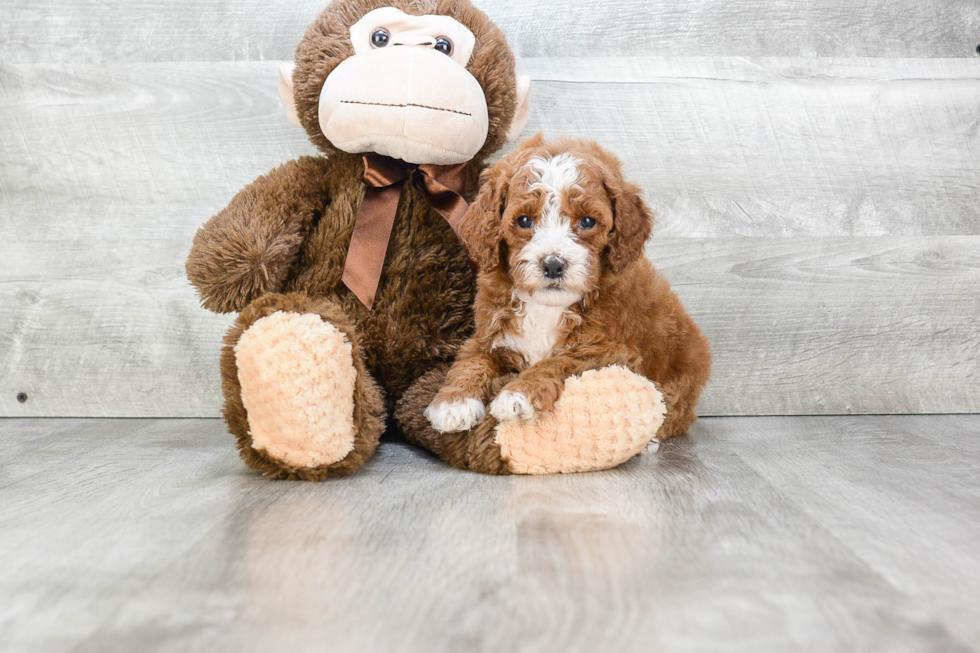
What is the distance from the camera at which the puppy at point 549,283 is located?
1.04 m

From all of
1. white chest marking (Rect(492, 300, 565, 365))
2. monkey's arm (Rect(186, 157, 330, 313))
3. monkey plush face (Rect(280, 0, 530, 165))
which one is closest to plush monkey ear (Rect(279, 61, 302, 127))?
monkey plush face (Rect(280, 0, 530, 165))

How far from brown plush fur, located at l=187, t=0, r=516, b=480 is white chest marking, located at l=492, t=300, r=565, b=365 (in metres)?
0.18

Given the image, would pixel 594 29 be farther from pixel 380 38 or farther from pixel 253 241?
pixel 253 241

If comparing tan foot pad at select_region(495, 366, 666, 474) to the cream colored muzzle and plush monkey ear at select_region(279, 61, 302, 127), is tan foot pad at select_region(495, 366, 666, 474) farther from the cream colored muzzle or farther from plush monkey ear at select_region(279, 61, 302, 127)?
plush monkey ear at select_region(279, 61, 302, 127)

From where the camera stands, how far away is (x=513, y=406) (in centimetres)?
102

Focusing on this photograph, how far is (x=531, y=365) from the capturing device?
1.14m

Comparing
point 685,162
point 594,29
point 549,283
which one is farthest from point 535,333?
point 594,29

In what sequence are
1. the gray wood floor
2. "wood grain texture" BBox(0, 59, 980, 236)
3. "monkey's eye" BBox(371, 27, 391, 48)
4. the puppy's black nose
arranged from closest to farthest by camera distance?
the gray wood floor, the puppy's black nose, "monkey's eye" BBox(371, 27, 391, 48), "wood grain texture" BBox(0, 59, 980, 236)

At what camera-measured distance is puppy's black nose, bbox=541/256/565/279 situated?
1017 millimetres

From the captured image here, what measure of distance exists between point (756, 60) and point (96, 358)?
144 cm

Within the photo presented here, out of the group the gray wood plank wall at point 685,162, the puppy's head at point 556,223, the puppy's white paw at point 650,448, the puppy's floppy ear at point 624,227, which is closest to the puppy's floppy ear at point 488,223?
the puppy's head at point 556,223

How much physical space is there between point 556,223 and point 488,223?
9cm

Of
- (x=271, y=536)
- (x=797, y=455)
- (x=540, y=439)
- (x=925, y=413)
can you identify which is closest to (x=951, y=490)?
(x=797, y=455)

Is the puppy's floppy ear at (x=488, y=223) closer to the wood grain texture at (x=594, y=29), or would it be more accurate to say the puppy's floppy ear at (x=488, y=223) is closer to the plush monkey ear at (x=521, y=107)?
the plush monkey ear at (x=521, y=107)
